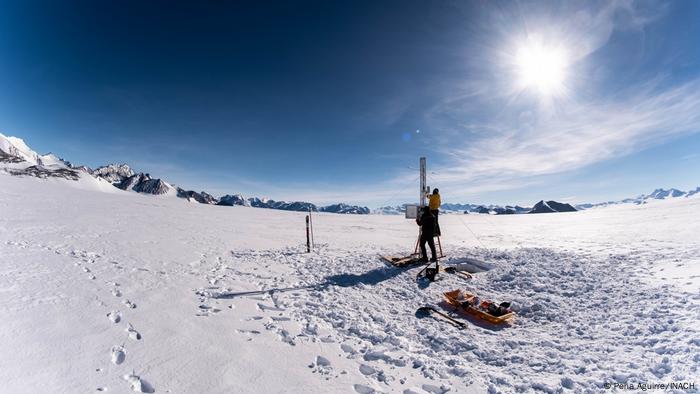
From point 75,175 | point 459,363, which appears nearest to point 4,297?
point 459,363

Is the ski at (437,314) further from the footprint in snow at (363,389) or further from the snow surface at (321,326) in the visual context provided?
the footprint in snow at (363,389)

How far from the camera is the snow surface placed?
16.0ft

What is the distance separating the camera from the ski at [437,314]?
729 cm

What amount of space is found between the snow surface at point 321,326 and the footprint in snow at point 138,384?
0.09ft

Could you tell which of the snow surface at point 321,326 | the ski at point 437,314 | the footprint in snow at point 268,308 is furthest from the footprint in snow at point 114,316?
the ski at point 437,314

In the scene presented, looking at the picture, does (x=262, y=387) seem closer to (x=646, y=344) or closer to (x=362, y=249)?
(x=646, y=344)

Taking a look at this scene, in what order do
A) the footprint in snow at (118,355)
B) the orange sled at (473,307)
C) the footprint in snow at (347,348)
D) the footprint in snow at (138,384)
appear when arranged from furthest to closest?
the orange sled at (473,307) → the footprint in snow at (347,348) → the footprint in snow at (118,355) → the footprint in snow at (138,384)

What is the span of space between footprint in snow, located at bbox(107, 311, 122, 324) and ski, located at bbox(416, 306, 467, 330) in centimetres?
708

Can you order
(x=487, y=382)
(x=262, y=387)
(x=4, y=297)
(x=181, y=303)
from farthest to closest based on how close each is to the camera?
1. (x=181, y=303)
2. (x=4, y=297)
3. (x=487, y=382)
4. (x=262, y=387)

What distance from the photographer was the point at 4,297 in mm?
6734

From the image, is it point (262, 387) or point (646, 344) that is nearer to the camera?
point (262, 387)

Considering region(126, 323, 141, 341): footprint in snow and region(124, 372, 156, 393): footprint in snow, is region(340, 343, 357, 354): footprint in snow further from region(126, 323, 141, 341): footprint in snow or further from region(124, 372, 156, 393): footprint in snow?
region(126, 323, 141, 341): footprint in snow

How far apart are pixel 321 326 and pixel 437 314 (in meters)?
3.22

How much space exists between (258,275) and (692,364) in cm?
1095
